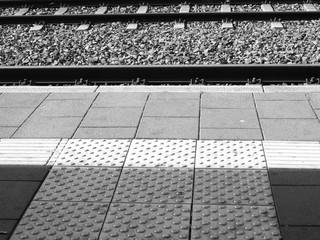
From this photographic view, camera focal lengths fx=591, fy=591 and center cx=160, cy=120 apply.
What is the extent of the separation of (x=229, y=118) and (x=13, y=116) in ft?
7.62

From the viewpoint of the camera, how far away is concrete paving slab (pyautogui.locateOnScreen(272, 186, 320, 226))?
4.19 metres

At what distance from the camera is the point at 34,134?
588 cm

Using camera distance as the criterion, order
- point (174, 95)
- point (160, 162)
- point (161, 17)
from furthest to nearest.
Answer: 1. point (161, 17)
2. point (174, 95)
3. point (160, 162)

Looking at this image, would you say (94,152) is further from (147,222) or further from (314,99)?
(314,99)

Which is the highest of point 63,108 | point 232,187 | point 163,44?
point 232,187

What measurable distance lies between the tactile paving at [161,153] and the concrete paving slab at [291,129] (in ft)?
2.63

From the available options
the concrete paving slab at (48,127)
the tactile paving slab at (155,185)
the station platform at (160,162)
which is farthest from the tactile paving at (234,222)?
the concrete paving slab at (48,127)

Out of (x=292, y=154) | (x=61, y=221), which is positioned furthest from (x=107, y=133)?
(x=292, y=154)

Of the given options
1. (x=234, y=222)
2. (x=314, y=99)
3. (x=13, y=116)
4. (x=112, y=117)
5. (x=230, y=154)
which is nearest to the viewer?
(x=234, y=222)

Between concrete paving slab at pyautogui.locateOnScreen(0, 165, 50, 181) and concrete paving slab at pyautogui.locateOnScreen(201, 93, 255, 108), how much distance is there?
2122 mm

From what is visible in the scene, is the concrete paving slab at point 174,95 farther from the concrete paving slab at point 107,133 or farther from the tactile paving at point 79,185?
the tactile paving at point 79,185

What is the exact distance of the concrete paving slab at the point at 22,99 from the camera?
264 inches

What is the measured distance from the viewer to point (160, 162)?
203 inches

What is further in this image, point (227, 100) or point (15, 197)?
point (227, 100)
